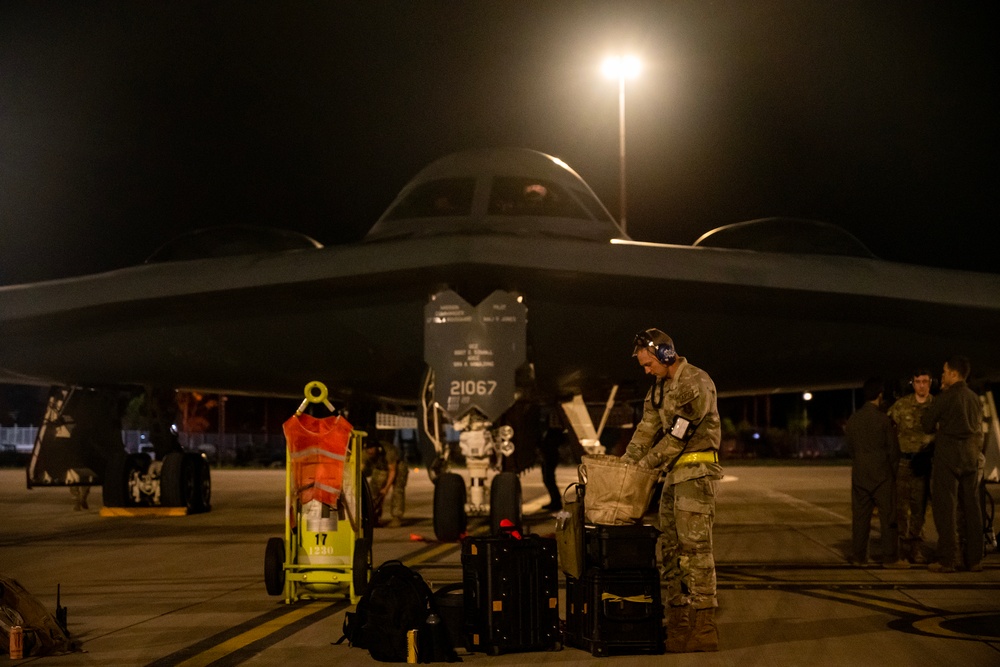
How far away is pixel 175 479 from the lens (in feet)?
48.4

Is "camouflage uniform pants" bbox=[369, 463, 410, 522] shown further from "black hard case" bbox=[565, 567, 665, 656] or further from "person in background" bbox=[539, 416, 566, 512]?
"black hard case" bbox=[565, 567, 665, 656]

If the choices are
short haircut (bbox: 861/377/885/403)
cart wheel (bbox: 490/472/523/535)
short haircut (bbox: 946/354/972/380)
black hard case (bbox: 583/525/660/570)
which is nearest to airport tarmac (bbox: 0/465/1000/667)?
black hard case (bbox: 583/525/660/570)

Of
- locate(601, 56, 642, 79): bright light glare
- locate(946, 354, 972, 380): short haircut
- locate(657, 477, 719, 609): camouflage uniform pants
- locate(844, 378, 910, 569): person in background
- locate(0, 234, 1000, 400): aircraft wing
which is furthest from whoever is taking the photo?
locate(601, 56, 642, 79): bright light glare

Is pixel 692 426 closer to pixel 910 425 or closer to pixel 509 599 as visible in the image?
pixel 509 599

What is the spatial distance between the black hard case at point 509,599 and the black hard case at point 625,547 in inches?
11.0

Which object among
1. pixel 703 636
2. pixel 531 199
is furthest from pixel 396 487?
pixel 703 636

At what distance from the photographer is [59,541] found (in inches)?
459

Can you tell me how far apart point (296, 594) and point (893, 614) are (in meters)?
4.02

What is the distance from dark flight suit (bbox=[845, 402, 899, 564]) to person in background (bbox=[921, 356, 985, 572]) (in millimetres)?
464

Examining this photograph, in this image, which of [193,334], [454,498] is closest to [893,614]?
[454,498]

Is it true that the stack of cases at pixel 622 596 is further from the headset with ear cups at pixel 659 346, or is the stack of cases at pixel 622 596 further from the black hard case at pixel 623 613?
the headset with ear cups at pixel 659 346

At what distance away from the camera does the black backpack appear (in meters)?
5.26

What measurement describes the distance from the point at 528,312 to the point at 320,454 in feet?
14.1

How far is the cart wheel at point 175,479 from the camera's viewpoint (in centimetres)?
1475
